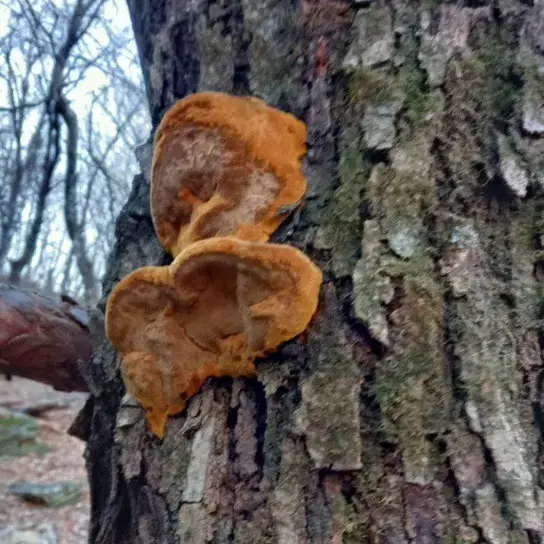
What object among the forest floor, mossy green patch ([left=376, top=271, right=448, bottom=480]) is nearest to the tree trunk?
mossy green patch ([left=376, top=271, right=448, bottom=480])

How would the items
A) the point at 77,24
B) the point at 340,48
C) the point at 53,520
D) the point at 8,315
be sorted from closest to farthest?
the point at 340,48
the point at 8,315
the point at 77,24
the point at 53,520

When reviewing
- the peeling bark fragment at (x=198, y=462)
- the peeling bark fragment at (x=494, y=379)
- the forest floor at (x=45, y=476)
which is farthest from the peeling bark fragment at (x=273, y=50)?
the forest floor at (x=45, y=476)

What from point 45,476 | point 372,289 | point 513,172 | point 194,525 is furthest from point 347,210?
point 45,476

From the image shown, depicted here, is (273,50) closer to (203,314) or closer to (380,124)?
(380,124)

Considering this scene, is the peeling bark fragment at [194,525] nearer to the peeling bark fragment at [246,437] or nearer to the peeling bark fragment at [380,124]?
the peeling bark fragment at [246,437]

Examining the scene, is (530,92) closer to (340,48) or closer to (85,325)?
(340,48)

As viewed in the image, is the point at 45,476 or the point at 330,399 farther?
the point at 45,476

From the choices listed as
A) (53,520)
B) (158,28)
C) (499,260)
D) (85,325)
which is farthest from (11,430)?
(499,260)
